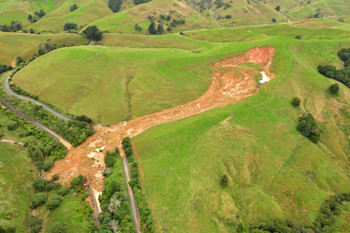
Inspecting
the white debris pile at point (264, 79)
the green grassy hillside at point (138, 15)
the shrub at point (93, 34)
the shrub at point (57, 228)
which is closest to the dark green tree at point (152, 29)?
the green grassy hillside at point (138, 15)

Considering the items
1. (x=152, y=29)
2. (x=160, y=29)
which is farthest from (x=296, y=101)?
(x=160, y=29)

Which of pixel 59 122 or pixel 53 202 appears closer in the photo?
pixel 53 202

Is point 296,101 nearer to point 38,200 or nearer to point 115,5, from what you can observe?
point 38,200

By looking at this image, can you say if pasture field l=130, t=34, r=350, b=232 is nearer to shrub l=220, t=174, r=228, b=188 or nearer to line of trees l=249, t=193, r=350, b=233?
line of trees l=249, t=193, r=350, b=233

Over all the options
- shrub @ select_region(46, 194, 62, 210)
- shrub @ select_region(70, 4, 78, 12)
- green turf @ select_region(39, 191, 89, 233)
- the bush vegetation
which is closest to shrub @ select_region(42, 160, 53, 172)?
shrub @ select_region(46, 194, 62, 210)

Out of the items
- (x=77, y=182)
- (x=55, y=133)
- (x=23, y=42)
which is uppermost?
(x=23, y=42)

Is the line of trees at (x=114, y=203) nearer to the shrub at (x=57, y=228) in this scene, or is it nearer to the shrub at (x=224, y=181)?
the shrub at (x=57, y=228)

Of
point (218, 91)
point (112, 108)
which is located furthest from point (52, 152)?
point (218, 91)
